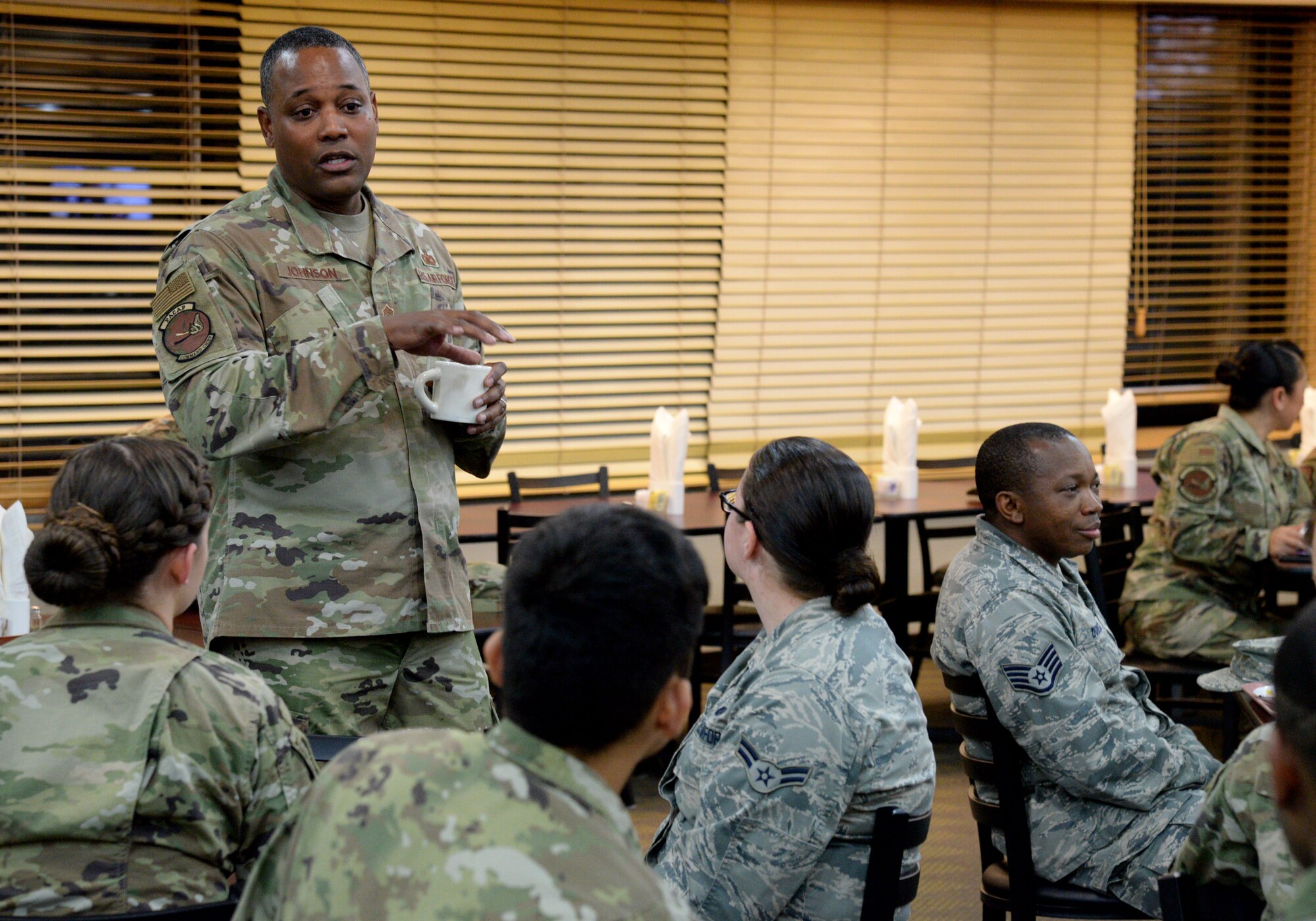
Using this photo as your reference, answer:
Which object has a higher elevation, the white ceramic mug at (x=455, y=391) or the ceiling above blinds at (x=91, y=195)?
the ceiling above blinds at (x=91, y=195)

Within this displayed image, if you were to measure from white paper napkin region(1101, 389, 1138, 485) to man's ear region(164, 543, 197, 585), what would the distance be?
4283 mm

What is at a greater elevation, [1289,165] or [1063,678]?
[1289,165]

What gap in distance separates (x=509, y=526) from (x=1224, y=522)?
213 cm

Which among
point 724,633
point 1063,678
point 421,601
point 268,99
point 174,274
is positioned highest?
point 268,99

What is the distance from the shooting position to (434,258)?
223cm

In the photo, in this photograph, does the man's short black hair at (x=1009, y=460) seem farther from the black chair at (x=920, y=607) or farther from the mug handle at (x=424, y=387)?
the black chair at (x=920, y=607)

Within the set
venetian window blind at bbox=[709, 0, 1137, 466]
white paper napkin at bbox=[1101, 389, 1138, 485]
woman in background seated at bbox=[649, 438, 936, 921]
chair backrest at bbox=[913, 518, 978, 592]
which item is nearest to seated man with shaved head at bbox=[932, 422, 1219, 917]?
woman in background seated at bbox=[649, 438, 936, 921]

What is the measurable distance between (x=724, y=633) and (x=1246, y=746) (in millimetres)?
2981

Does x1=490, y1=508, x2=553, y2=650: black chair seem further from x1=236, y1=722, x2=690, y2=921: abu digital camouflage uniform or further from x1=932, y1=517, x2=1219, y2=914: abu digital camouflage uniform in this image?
x1=236, y1=722, x2=690, y2=921: abu digital camouflage uniform

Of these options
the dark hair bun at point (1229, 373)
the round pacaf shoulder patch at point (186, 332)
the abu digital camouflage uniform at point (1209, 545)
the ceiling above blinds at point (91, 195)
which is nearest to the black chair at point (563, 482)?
the ceiling above blinds at point (91, 195)

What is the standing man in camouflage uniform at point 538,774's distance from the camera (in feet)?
3.11

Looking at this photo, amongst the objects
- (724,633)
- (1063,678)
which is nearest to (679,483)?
(724,633)

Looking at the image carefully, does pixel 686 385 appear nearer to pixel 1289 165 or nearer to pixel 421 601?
pixel 1289 165

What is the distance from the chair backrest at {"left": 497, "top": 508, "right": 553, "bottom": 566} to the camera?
4055mm
